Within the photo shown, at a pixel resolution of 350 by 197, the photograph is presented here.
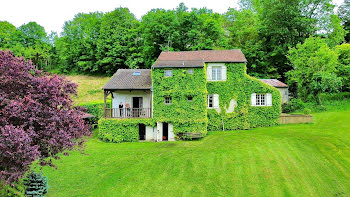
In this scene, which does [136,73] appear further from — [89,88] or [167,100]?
[89,88]

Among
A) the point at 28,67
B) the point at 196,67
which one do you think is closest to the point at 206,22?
the point at 196,67

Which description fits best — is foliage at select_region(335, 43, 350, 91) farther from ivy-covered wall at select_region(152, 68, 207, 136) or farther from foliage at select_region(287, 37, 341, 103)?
ivy-covered wall at select_region(152, 68, 207, 136)

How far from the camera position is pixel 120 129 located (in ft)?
74.9

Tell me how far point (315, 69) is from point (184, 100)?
1925 centimetres

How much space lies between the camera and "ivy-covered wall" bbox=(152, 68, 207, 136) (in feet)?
73.6

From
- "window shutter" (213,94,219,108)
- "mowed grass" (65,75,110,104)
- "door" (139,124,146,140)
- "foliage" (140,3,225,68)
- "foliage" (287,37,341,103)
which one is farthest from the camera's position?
"mowed grass" (65,75,110,104)

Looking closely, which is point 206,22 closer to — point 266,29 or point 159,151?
point 266,29

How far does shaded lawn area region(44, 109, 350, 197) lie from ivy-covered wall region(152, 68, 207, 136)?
2104 mm

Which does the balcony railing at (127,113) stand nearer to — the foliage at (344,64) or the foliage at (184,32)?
the foliage at (184,32)

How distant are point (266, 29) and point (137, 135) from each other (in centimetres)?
3083

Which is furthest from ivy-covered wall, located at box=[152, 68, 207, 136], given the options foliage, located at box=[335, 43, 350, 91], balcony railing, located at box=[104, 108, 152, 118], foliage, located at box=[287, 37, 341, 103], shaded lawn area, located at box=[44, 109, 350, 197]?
foliage, located at box=[335, 43, 350, 91]

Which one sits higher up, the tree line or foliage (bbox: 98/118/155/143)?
the tree line

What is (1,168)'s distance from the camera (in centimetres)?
933

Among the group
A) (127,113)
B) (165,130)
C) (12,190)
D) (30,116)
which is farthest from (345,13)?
(12,190)
